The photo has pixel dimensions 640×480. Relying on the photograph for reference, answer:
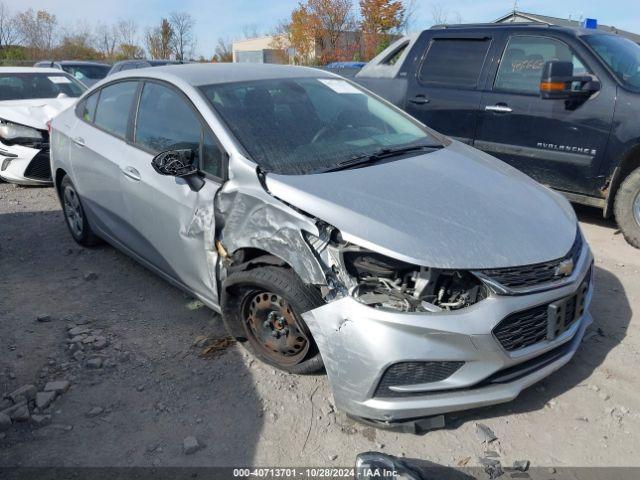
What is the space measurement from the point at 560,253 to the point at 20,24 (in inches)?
1819

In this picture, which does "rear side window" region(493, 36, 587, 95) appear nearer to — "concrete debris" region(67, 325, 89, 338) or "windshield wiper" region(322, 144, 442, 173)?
"windshield wiper" region(322, 144, 442, 173)

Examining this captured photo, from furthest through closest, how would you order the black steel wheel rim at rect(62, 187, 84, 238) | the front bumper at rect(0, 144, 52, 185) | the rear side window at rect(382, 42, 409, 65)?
the front bumper at rect(0, 144, 52, 185)
the rear side window at rect(382, 42, 409, 65)
the black steel wheel rim at rect(62, 187, 84, 238)

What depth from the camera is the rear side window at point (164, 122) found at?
3418 mm

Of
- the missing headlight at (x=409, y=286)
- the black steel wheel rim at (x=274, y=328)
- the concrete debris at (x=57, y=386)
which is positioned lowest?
the concrete debris at (x=57, y=386)

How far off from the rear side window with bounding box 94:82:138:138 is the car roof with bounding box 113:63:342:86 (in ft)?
0.40

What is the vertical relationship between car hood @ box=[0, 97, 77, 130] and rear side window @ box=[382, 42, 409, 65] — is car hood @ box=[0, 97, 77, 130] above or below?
below

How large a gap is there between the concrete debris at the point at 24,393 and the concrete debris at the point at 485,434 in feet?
7.58

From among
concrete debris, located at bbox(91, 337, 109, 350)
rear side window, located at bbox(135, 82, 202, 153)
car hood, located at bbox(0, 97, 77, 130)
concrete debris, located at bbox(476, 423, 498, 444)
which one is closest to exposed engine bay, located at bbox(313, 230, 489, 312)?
concrete debris, located at bbox(476, 423, 498, 444)

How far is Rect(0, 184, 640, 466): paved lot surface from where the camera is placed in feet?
8.38

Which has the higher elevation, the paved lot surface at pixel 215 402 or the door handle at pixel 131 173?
the door handle at pixel 131 173

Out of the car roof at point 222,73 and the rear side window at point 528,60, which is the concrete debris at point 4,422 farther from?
the rear side window at point 528,60

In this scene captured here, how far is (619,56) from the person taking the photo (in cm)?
514

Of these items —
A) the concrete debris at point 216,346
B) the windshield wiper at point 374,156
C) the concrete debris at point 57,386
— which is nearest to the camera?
the concrete debris at point 57,386

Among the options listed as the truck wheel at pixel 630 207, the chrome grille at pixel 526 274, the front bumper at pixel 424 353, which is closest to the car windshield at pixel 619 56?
the truck wheel at pixel 630 207
